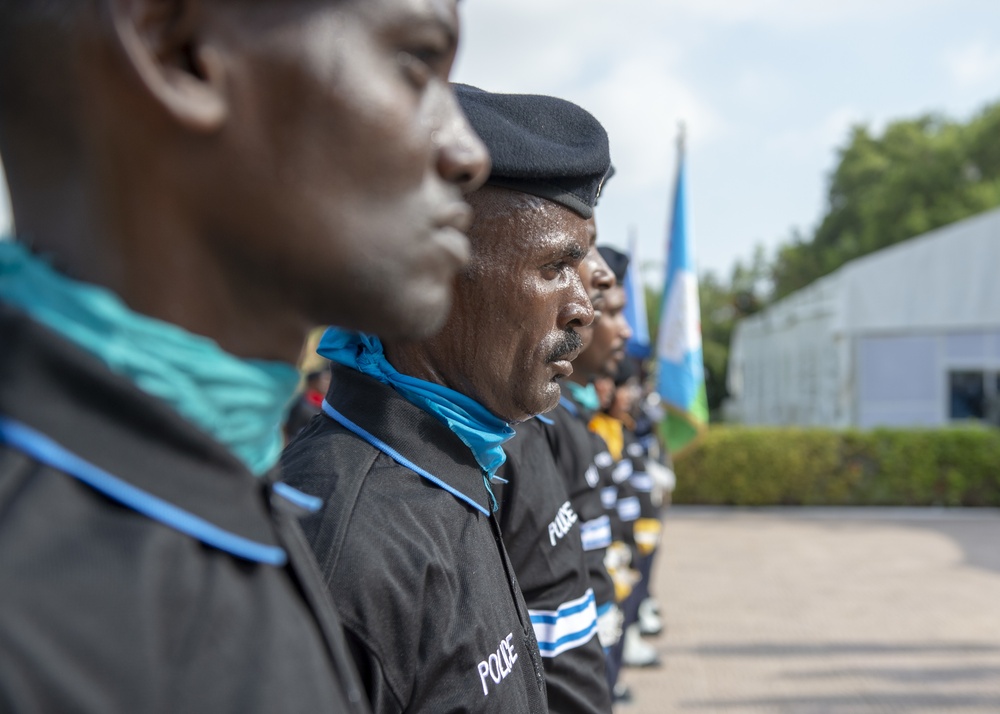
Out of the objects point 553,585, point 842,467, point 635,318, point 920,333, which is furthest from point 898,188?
point 553,585

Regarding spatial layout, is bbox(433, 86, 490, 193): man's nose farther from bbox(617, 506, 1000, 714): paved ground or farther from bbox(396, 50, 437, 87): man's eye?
bbox(617, 506, 1000, 714): paved ground

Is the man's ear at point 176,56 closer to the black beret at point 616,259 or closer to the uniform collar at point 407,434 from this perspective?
the uniform collar at point 407,434

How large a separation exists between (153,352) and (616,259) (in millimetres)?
4432

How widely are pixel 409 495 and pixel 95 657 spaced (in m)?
0.96

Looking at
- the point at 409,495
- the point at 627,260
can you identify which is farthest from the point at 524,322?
the point at 627,260

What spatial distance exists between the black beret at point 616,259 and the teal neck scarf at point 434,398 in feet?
10.5

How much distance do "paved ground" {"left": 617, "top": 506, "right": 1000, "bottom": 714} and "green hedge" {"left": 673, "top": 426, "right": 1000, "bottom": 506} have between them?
1003 millimetres

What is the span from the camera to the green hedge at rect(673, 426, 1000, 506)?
16094 millimetres

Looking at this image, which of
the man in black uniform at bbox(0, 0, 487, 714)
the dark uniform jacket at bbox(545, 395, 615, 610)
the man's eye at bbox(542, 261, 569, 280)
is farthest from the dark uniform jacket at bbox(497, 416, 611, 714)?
the man in black uniform at bbox(0, 0, 487, 714)

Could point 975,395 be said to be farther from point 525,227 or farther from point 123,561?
point 123,561

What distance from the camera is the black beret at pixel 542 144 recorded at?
203cm

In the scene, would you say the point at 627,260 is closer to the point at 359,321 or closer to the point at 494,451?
the point at 494,451

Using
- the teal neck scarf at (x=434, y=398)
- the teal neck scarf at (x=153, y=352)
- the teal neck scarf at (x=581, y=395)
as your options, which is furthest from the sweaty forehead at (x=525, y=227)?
the teal neck scarf at (x=581, y=395)

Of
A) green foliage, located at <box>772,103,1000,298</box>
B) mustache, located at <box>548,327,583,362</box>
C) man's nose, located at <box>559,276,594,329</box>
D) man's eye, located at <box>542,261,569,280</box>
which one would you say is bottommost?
mustache, located at <box>548,327,583,362</box>
